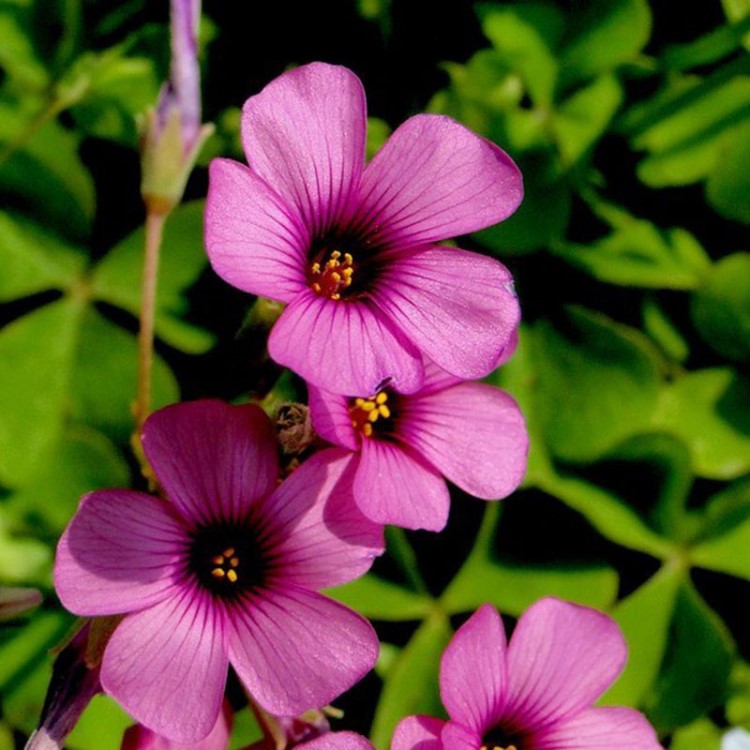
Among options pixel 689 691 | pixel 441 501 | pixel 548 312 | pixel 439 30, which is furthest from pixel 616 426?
pixel 439 30

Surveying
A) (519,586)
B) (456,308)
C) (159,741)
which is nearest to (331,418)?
(456,308)

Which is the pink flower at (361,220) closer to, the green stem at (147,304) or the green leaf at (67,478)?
the green stem at (147,304)

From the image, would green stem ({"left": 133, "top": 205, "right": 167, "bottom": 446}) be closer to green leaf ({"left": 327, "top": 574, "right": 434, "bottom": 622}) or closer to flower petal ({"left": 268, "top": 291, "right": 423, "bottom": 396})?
flower petal ({"left": 268, "top": 291, "right": 423, "bottom": 396})

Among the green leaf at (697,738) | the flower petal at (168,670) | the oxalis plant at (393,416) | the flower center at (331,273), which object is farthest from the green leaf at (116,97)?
the green leaf at (697,738)

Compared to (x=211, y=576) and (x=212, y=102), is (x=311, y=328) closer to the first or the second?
(x=211, y=576)

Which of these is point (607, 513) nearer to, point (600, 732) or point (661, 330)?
point (661, 330)

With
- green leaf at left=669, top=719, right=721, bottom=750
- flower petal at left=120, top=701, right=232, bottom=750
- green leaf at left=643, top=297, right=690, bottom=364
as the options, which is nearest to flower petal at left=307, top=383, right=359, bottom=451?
flower petal at left=120, top=701, right=232, bottom=750
